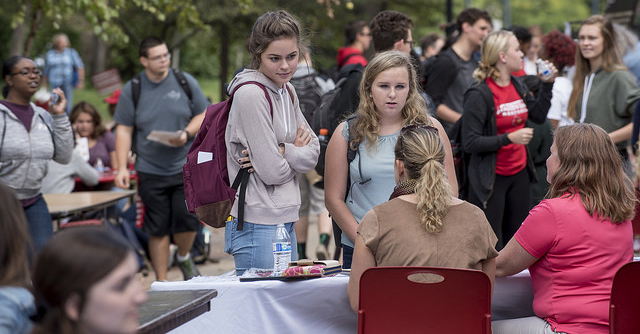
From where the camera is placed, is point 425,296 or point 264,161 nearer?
point 425,296

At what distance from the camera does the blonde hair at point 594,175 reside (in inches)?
142

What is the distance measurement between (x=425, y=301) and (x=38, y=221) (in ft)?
11.9

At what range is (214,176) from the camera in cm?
419

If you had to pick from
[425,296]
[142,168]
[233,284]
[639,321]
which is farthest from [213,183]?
[142,168]

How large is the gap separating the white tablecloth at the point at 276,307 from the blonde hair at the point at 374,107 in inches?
34.9

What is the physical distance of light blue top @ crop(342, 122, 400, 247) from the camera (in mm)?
4336

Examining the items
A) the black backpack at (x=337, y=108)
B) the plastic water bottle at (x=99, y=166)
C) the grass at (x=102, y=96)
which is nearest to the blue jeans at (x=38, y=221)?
the black backpack at (x=337, y=108)

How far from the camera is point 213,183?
4.18 metres

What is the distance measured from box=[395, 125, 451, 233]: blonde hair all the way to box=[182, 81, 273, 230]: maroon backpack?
88cm

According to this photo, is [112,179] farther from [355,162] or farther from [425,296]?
[425,296]

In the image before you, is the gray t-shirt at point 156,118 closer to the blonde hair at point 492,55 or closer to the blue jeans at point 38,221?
the blue jeans at point 38,221

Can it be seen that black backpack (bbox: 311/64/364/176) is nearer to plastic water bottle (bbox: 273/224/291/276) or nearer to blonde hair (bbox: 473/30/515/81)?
blonde hair (bbox: 473/30/515/81)

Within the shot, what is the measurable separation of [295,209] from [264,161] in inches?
15.0

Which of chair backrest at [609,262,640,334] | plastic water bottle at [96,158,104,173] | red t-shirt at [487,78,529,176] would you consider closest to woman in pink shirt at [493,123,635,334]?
chair backrest at [609,262,640,334]
